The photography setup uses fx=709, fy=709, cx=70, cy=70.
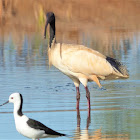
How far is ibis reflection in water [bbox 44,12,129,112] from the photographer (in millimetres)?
12945

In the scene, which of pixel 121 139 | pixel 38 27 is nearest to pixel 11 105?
pixel 121 139

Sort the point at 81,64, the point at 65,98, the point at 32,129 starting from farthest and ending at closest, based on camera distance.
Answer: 1. the point at 65,98
2. the point at 81,64
3. the point at 32,129

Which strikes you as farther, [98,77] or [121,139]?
[98,77]

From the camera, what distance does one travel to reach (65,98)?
1334cm

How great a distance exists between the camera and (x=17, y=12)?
32094 mm

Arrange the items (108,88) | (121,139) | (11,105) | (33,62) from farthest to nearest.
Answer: (33,62) < (108,88) < (11,105) < (121,139)

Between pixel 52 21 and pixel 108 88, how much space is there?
77.7 inches

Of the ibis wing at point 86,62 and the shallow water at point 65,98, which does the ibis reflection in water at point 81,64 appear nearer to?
the ibis wing at point 86,62

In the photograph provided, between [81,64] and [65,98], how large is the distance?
29.4 inches

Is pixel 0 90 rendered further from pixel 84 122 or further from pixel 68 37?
pixel 68 37

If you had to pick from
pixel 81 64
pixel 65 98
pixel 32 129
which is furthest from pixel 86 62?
pixel 32 129

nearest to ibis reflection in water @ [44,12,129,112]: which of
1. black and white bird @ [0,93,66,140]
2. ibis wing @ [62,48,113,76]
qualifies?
ibis wing @ [62,48,113,76]

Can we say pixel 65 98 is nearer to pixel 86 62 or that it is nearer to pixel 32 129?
pixel 86 62

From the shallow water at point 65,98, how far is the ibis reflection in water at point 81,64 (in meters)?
0.45
